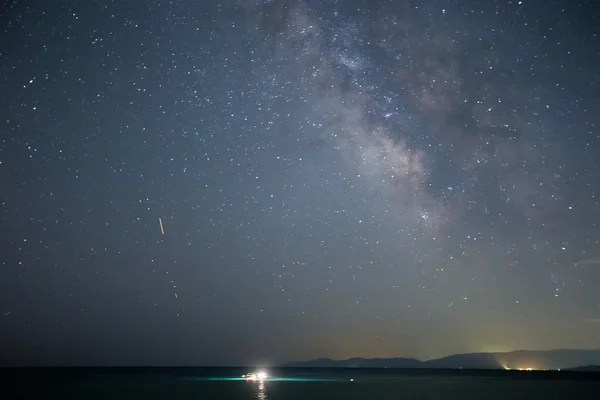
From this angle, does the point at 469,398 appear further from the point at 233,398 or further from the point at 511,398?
the point at 233,398

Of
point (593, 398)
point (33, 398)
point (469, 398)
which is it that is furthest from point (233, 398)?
point (593, 398)

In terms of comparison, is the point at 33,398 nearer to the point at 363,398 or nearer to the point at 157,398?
the point at 157,398

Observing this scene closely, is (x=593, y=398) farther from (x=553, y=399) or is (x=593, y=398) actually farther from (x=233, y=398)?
(x=233, y=398)

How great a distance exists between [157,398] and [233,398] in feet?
23.2

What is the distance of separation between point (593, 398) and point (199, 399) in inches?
1510

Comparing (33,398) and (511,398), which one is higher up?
(33,398)

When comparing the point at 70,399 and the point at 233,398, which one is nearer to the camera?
the point at 70,399

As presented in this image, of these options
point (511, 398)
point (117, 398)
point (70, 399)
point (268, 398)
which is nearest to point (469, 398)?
point (511, 398)

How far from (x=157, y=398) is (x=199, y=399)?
3.79 metres

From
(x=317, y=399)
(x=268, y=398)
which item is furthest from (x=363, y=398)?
(x=268, y=398)

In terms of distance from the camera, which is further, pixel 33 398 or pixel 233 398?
pixel 233 398

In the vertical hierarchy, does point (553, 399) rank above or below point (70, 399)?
below

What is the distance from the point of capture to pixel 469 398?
134ft

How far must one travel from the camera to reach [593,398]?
1699 inches
